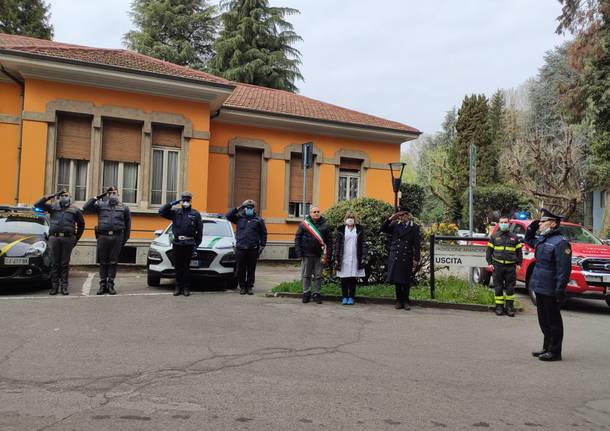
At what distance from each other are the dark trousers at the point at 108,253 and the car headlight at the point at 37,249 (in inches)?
42.6

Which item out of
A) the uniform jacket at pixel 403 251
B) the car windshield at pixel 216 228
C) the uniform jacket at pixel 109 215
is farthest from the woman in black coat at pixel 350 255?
the uniform jacket at pixel 109 215

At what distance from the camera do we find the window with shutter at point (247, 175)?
17906 mm

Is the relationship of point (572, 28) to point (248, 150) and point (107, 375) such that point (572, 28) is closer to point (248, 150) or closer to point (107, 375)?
point (248, 150)

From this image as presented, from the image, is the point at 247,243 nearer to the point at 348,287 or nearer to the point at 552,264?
the point at 348,287

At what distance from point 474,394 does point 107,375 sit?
341 centimetres

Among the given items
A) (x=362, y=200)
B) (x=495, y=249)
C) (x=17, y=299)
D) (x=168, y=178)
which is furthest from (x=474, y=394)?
(x=168, y=178)

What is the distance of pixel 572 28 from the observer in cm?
2244

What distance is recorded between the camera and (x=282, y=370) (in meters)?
5.24

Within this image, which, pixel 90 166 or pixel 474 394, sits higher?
pixel 90 166

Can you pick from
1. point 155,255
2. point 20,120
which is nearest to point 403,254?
point 155,255

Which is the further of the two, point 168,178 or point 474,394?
point 168,178

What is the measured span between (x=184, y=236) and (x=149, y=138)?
642cm

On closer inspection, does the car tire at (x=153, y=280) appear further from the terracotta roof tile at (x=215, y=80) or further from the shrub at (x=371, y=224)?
the terracotta roof tile at (x=215, y=80)

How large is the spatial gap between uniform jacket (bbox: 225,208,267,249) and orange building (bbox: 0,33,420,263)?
5346mm
